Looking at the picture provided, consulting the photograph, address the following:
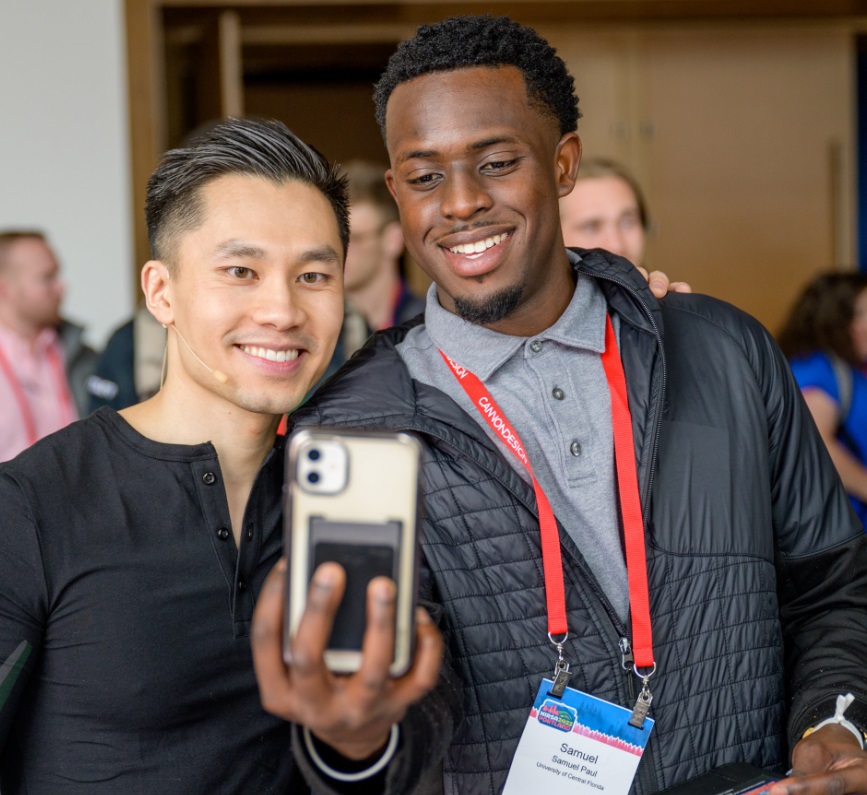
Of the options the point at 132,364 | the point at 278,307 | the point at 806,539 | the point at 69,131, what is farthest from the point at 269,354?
the point at 69,131

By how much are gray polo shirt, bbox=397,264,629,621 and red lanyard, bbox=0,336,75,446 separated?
253 cm

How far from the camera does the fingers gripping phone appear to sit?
950 mm

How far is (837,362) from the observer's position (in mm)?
3361

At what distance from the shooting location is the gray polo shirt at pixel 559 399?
1.41 metres

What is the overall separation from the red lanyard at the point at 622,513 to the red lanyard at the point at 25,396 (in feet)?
8.55

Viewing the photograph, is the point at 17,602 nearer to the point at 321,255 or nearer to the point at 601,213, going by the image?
the point at 321,255

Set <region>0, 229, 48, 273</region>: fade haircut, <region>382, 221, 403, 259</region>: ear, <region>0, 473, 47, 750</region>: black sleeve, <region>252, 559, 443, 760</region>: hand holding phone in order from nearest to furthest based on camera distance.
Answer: <region>252, 559, 443, 760</region>: hand holding phone
<region>0, 473, 47, 750</region>: black sleeve
<region>382, 221, 403, 259</region>: ear
<region>0, 229, 48, 273</region>: fade haircut

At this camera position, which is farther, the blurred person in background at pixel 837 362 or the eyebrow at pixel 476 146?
the blurred person in background at pixel 837 362

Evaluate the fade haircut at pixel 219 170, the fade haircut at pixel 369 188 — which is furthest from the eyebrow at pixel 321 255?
the fade haircut at pixel 369 188

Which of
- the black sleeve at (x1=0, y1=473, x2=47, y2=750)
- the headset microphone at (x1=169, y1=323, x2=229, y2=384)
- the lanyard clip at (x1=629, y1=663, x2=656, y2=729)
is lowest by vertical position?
the lanyard clip at (x1=629, y1=663, x2=656, y2=729)

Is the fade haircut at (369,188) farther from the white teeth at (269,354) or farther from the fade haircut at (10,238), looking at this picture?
the white teeth at (269,354)

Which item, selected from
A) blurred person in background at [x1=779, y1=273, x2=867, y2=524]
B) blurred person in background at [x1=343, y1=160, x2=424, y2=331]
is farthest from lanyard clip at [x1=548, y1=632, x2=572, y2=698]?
blurred person in background at [x1=343, y1=160, x2=424, y2=331]

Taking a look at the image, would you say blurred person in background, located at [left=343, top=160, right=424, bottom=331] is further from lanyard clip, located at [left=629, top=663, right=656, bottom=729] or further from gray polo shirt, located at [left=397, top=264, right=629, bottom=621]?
lanyard clip, located at [left=629, top=663, right=656, bottom=729]

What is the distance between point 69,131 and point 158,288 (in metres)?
2.93
